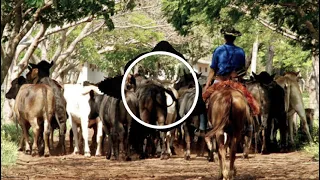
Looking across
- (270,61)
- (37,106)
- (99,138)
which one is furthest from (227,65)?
(270,61)

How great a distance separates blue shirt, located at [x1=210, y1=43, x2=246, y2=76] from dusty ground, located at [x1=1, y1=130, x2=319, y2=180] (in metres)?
1.81

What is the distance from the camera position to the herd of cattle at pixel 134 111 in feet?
63.3

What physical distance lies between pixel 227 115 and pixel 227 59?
4.11ft

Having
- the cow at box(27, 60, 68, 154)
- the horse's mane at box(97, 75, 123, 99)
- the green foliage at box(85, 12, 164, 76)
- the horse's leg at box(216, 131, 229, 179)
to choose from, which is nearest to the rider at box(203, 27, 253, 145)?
the horse's leg at box(216, 131, 229, 179)

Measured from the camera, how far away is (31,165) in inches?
674

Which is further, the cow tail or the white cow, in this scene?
the white cow

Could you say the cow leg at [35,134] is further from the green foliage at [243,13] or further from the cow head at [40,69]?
the green foliage at [243,13]

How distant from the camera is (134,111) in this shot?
63.5 feet

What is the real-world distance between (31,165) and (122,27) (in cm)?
2436

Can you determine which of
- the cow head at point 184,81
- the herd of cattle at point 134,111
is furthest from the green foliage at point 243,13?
the cow head at point 184,81

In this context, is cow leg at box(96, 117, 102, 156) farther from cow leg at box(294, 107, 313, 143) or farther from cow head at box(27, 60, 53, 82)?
cow leg at box(294, 107, 313, 143)

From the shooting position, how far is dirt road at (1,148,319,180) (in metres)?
14.4

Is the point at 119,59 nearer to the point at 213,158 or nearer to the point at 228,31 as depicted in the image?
the point at 213,158

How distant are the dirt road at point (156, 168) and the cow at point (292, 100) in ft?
7.71
